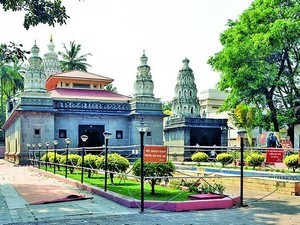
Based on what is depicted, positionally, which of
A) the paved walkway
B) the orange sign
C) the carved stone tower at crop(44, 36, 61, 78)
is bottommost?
the paved walkway

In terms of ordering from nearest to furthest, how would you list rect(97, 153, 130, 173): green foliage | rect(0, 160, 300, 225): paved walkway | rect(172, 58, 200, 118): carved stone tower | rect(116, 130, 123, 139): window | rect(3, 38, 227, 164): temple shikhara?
rect(0, 160, 300, 225): paved walkway
rect(97, 153, 130, 173): green foliage
rect(3, 38, 227, 164): temple shikhara
rect(116, 130, 123, 139): window
rect(172, 58, 200, 118): carved stone tower

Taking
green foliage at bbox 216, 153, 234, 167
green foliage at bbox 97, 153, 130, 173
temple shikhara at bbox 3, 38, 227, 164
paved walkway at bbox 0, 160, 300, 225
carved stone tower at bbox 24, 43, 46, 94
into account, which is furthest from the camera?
carved stone tower at bbox 24, 43, 46, 94

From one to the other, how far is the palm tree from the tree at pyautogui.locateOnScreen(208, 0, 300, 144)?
33.3m

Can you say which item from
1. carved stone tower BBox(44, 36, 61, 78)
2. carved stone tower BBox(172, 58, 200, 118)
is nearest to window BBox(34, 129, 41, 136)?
carved stone tower BBox(172, 58, 200, 118)

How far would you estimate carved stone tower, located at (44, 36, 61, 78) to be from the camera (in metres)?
49.1

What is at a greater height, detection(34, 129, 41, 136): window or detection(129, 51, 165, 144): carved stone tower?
detection(129, 51, 165, 144): carved stone tower

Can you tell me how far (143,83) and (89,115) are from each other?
544 cm

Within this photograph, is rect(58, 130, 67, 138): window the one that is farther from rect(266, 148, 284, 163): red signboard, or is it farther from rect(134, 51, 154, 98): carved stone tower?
rect(266, 148, 284, 163): red signboard

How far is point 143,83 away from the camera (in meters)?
34.4

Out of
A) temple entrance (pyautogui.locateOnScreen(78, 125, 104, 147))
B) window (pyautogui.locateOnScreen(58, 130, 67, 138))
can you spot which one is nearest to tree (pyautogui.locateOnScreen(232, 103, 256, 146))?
Answer: temple entrance (pyautogui.locateOnScreen(78, 125, 104, 147))

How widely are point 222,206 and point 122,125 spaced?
2483 centimetres

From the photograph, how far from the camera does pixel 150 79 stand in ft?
114

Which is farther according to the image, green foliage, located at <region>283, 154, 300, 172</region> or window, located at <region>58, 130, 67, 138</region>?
window, located at <region>58, 130, 67, 138</region>

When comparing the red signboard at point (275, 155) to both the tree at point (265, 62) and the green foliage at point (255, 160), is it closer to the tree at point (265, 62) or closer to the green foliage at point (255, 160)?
the green foliage at point (255, 160)
